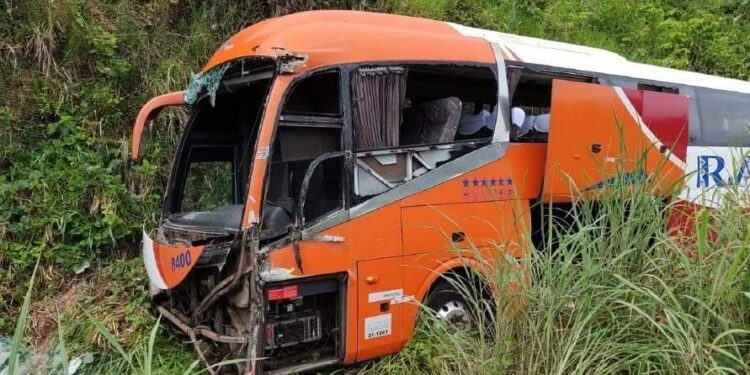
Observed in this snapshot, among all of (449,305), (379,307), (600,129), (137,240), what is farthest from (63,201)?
(600,129)

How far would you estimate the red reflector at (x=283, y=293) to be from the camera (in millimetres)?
3742

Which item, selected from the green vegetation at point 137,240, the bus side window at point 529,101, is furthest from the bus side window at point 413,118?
the green vegetation at point 137,240

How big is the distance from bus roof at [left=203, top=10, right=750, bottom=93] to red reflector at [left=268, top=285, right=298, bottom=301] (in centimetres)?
140

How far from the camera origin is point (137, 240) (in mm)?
5938

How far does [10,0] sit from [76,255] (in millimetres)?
2883

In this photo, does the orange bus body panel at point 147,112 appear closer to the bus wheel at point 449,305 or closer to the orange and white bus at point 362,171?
the orange and white bus at point 362,171

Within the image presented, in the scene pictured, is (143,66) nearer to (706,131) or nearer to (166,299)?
(166,299)

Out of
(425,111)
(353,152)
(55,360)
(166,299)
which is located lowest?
(55,360)

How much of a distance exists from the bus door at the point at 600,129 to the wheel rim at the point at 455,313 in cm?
102

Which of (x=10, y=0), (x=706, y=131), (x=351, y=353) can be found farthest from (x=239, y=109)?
(x=706, y=131)

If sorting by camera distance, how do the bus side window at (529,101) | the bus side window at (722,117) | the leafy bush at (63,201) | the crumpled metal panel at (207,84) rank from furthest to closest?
the bus side window at (722,117), the leafy bush at (63,201), the bus side window at (529,101), the crumpled metal panel at (207,84)

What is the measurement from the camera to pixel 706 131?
6258 mm

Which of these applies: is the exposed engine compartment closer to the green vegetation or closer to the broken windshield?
the green vegetation

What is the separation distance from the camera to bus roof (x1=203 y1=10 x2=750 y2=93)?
13.3ft
